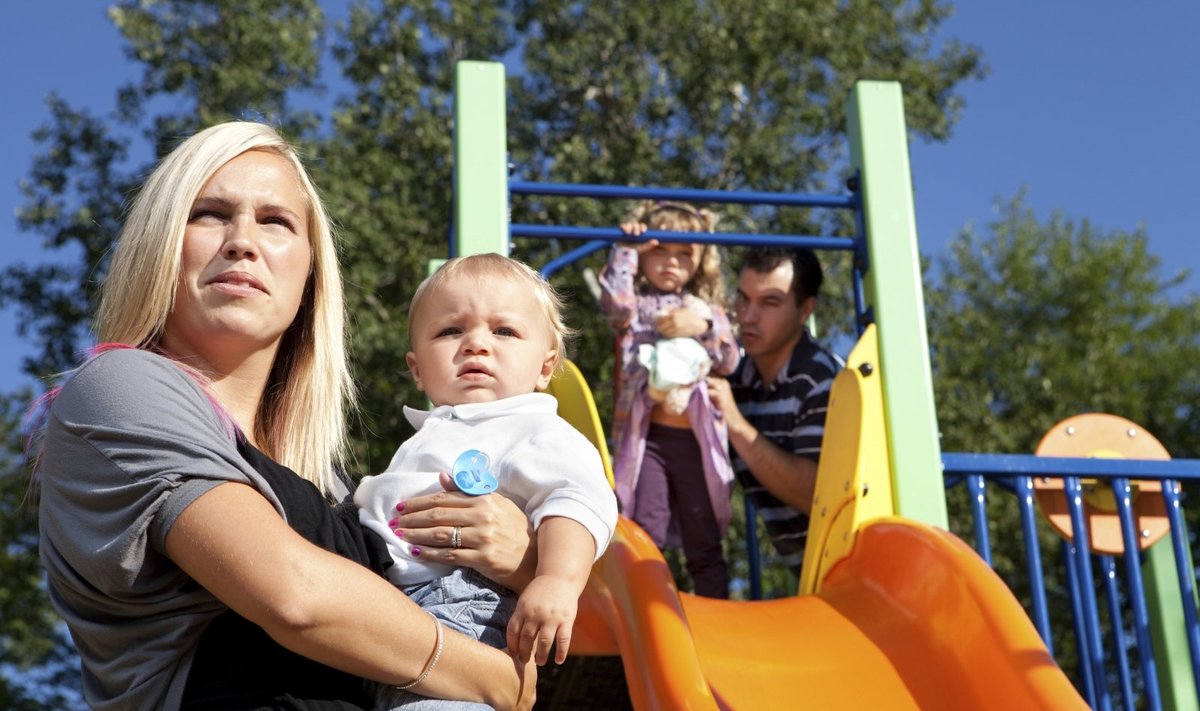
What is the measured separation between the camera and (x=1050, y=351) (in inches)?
726

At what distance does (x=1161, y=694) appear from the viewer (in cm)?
466

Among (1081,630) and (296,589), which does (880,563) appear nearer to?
(1081,630)

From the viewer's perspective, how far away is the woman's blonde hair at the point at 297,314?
5.22 ft

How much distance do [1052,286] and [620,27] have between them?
366 inches

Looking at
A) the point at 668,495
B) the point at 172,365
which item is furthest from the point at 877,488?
the point at 172,365

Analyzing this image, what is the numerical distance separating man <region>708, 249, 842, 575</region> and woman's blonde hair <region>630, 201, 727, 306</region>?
18 cm

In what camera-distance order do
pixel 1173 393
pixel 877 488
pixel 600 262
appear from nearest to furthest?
1. pixel 877 488
2. pixel 600 262
3. pixel 1173 393

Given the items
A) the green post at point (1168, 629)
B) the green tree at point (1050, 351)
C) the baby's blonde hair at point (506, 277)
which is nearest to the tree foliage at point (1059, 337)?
the green tree at point (1050, 351)

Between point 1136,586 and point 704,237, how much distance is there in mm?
1752

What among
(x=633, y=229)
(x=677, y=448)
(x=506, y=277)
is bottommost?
(x=677, y=448)

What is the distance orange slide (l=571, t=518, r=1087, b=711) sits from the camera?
2.59 meters

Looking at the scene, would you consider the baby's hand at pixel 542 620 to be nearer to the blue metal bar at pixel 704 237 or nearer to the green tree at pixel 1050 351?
the blue metal bar at pixel 704 237

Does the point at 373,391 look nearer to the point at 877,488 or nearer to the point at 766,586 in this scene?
the point at 766,586

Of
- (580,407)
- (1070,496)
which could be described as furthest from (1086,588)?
(580,407)
